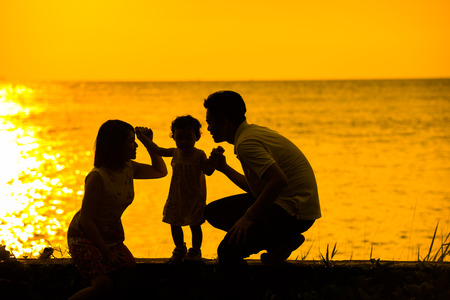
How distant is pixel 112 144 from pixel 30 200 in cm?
1281

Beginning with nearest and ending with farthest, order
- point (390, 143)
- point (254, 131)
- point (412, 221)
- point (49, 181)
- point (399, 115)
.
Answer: point (254, 131), point (412, 221), point (49, 181), point (390, 143), point (399, 115)

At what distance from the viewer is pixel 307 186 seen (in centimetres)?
511

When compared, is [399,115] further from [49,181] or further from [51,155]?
[49,181]

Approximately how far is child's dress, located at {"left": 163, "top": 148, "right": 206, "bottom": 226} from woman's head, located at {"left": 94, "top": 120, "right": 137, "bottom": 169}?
0.98m

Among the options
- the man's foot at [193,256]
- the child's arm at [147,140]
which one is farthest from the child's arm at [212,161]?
the man's foot at [193,256]

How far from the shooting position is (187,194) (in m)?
5.65

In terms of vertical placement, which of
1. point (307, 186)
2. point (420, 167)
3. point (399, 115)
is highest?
point (399, 115)

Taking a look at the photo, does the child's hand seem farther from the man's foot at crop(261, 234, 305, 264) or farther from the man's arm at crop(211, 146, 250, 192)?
the man's foot at crop(261, 234, 305, 264)

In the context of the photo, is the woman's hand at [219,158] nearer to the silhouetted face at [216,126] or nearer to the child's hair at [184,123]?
the silhouetted face at [216,126]

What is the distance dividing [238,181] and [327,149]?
25.0m

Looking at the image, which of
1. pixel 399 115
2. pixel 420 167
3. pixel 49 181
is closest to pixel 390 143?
pixel 420 167

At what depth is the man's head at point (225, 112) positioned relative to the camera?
5.02 metres

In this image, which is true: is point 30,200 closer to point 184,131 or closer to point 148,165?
point 184,131

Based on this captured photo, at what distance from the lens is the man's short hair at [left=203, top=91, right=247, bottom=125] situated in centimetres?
502
